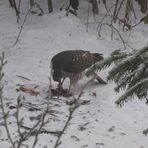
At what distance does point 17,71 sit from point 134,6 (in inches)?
101

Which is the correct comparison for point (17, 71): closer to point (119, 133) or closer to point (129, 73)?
point (119, 133)

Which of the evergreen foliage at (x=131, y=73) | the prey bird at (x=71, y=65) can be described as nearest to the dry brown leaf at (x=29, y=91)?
the prey bird at (x=71, y=65)

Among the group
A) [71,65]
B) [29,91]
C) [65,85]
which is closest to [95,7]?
[65,85]

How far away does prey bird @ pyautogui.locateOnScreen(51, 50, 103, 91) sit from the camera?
5.25 metres

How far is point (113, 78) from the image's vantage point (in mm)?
2453

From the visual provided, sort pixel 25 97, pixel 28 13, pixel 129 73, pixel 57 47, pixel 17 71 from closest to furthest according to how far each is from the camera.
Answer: pixel 129 73 < pixel 25 97 < pixel 17 71 < pixel 57 47 < pixel 28 13

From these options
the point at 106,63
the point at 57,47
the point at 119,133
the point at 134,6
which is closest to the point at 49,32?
the point at 57,47

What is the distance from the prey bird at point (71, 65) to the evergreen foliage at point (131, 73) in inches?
109

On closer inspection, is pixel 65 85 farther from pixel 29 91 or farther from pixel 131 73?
pixel 131 73

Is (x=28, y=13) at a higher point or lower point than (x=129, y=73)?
lower

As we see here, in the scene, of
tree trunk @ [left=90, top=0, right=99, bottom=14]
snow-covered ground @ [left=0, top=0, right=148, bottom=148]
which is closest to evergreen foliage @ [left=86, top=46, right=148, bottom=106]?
snow-covered ground @ [left=0, top=0, right=148, bottom=148]

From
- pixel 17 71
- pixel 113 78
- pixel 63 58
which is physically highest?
pixel 113 78

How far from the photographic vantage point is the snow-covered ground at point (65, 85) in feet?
14.0

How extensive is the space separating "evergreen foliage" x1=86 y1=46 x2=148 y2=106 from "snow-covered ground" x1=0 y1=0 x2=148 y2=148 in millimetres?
341
